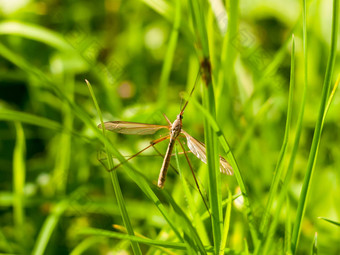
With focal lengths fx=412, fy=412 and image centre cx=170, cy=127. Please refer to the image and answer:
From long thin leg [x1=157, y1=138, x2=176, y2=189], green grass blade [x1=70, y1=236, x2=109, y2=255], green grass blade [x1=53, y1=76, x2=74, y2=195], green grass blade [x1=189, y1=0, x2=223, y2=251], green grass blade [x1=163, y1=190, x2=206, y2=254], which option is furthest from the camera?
green grass blade [x1=53, y1=76, x2=74, y2=195]

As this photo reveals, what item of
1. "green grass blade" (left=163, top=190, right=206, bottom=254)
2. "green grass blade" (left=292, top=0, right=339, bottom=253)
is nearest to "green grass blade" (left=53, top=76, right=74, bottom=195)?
"green grass blade" (left=163, top=190, right=206, bottom=254)

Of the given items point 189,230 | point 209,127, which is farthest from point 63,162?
point 209,127

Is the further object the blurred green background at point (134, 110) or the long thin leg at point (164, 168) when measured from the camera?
the blurred green background at point (134, 110)

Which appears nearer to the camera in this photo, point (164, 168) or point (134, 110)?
point (164, 168)

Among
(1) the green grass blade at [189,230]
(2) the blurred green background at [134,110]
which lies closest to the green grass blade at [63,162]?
(2) the blurred green background at [134,110]

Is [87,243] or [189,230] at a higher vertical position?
[87,243]

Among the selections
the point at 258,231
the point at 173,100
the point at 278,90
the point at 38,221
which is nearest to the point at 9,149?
the point at 38,221

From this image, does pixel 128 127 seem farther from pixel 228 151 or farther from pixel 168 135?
pixel 228 151

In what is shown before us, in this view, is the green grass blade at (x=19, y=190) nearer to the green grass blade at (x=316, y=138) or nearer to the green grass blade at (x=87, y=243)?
the green grass blade at (x=87, y=243)

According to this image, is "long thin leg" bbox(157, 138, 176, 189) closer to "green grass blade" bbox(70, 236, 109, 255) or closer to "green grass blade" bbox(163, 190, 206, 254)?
"green grass blade" bbox(163, 190, 206, 254)
